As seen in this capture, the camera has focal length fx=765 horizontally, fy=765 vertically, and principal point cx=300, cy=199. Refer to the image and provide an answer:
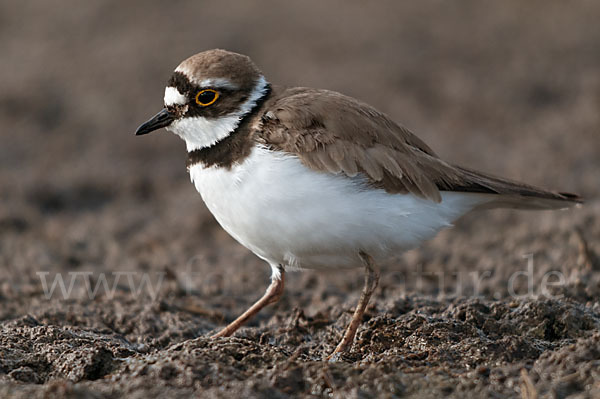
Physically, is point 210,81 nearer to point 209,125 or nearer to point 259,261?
point 209,125

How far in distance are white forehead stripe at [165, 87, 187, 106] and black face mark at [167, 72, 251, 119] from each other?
2 centimetres

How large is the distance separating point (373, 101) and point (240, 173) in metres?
7.14

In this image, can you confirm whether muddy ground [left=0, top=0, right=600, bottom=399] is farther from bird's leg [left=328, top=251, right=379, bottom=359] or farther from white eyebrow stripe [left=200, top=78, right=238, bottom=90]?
white eyebrow stripe [left=200, top=78, right=238, bottom=90]

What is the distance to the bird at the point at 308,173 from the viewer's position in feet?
15.3

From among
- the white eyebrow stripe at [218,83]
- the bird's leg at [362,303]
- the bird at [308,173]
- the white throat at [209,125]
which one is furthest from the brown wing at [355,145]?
the bird's leg at [362,303]

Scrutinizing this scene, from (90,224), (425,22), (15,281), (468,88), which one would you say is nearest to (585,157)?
(468,88)

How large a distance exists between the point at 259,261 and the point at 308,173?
339 centimetres

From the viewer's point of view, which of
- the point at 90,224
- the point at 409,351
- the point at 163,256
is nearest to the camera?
A: the point at 409,351

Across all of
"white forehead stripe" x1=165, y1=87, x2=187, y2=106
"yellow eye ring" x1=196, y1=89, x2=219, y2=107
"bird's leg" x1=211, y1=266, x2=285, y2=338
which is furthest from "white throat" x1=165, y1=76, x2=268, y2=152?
"bird's leg" x1=211, y1=266, x2=285, y2=338

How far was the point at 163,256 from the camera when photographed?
802cm

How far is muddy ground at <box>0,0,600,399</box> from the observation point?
14.0ft

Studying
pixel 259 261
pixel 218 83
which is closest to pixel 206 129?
pixel 218 83

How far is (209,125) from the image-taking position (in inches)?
195

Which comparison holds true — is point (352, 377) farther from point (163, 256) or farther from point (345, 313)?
point (163, 256)
